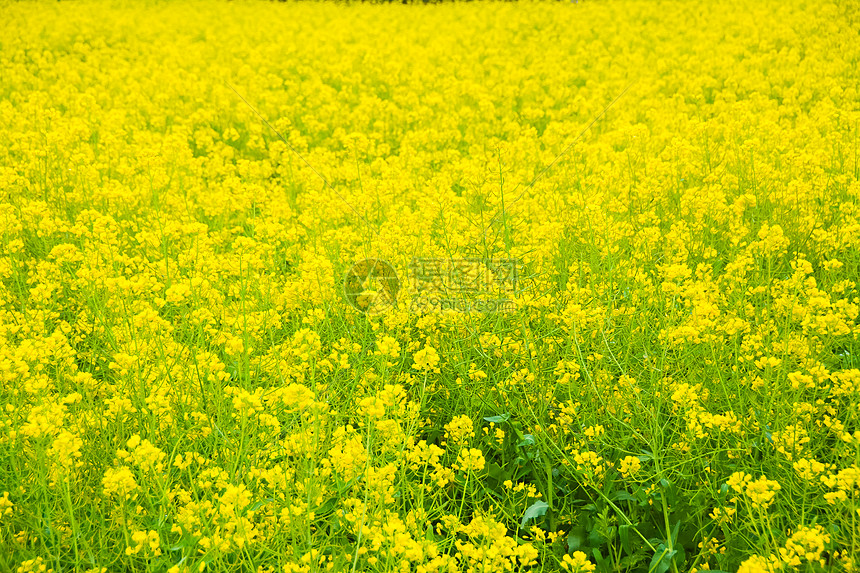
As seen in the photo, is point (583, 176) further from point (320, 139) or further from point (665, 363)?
point (320, 139)

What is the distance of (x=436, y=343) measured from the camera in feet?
10.5

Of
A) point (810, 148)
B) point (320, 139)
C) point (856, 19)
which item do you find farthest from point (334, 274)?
point (856, 19)

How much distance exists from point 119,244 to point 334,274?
1301 mm

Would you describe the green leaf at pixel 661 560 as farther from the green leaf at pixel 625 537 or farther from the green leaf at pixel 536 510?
the green leaf at pixel 536 510

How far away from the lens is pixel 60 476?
2092 mm

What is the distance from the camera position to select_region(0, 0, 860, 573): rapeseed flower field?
224 centimetres
